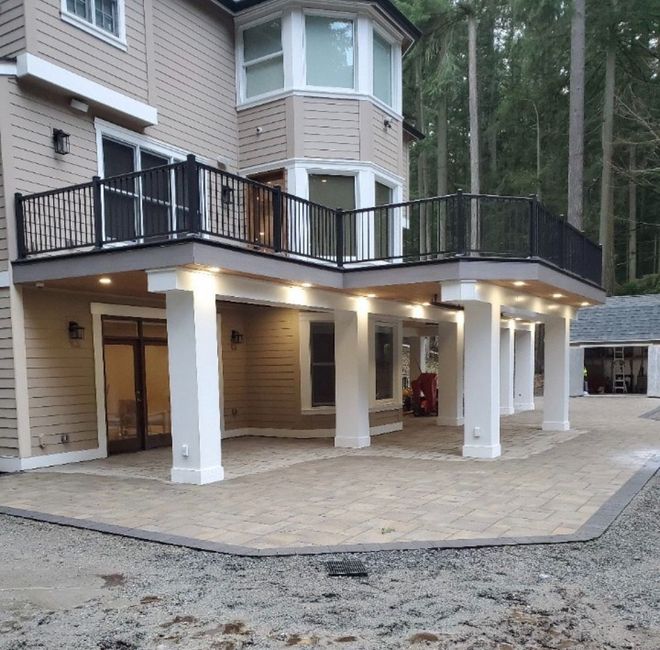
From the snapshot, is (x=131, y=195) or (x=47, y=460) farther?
(x=47, y=460)

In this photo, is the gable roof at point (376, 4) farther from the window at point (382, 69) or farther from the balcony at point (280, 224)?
the balcony at point (280, 224)

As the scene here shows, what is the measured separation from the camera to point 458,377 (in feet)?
43.7

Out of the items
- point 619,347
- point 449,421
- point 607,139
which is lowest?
point 449,421

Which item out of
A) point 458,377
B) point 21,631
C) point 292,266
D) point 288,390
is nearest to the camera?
point 21,631

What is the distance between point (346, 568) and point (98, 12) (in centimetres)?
887

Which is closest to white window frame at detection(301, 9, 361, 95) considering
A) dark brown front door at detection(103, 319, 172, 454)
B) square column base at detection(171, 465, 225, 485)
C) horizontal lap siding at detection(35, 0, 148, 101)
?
horizontal lap siding at detection(35, 0, 148, 101)

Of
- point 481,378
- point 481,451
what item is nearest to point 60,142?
point 481,378

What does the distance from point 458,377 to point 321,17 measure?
792 cm

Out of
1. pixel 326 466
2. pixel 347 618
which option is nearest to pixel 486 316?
pixel 326 466

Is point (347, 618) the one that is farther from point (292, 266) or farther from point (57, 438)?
point (57, 438)

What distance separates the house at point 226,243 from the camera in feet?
24.2

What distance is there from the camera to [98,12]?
29.4 ft

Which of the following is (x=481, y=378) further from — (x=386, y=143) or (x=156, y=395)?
(x=156, y=395)

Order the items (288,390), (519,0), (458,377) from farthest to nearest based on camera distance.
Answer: (519,0) < (458,377) < (288,390)
